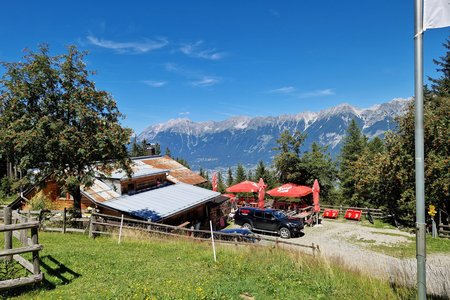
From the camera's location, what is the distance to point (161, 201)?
24172 millimetres

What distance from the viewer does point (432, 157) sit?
21.3 meters

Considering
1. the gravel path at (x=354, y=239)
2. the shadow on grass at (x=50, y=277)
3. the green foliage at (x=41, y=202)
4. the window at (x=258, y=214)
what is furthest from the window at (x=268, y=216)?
the shadow on grass at (x=50, y=277)

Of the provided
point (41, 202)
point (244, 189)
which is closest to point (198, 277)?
point (41, 202)

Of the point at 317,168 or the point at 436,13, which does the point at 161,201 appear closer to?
the point at 436,13

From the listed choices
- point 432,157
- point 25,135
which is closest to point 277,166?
point 432,157

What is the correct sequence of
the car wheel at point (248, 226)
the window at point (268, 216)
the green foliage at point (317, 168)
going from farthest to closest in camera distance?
the green foliage at point (317, 168) < the car wheel at point (248, 226) < the window at point (268, 216)

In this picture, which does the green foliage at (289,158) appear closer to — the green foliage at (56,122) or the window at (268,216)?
the window at (268,216)

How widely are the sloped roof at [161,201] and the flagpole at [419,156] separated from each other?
1634cm

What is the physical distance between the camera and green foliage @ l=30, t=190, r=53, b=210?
21719 millimetres

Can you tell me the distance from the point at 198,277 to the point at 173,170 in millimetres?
29822

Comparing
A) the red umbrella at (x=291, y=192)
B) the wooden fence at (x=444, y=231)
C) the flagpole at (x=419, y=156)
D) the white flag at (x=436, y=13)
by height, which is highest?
the white flag at (x=436, y=13)

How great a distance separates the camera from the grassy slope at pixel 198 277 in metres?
7.05

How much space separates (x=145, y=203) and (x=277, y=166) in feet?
73.7

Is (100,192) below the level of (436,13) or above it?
below
